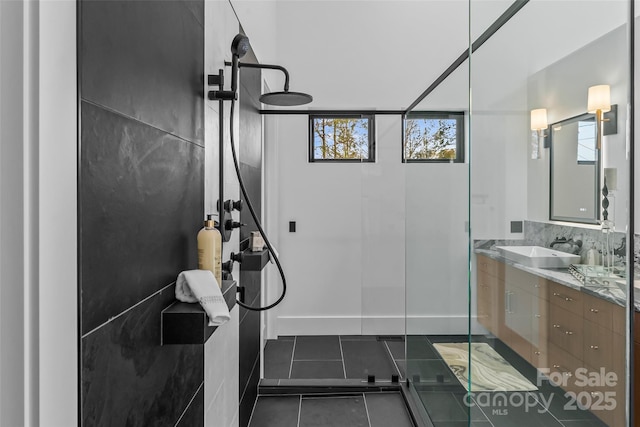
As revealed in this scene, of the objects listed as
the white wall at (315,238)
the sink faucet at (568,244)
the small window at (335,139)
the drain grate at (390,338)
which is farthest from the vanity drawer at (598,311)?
the white wall at (315,238)

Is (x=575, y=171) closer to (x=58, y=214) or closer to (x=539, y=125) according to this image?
(x=539, y=125)

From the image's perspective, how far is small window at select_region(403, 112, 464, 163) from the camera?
1.89 metres

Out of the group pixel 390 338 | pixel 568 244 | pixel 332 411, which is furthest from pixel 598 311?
pixel 390 338

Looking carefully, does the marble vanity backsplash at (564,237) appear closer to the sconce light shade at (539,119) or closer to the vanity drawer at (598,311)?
the vanity drawer at (598,311)

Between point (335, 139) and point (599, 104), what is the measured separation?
2519mm

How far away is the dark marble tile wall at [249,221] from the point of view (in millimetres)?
1980

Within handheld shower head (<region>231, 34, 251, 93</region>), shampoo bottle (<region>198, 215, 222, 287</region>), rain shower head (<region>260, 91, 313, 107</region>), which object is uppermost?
handheld shower head (<region>231, 34, 251, 93</region>)

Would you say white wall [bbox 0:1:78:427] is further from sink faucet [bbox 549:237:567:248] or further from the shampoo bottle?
sink faucet [bbox 549:237:567:248]

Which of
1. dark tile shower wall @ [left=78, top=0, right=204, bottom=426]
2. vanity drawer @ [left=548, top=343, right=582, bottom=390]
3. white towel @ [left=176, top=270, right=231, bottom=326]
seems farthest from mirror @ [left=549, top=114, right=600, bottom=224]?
dark tile shower wall @ [left=78, top=0, right=204, bottom=426]

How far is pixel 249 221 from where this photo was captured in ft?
7.20

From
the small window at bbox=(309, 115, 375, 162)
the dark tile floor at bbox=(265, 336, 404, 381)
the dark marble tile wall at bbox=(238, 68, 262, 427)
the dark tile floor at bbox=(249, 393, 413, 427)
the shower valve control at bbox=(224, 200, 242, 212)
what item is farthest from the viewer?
the small window at bbox=(309, 115, 375, 162)

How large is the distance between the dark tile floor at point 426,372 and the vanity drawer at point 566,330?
0.36 feet

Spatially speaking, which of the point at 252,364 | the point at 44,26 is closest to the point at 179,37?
the point at 44,26

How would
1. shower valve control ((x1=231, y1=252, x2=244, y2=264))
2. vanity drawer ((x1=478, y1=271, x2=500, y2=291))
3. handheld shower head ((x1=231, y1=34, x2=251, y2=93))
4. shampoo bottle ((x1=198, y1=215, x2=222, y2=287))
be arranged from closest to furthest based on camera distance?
shampoo bottle ((x1=198, y1=215, x2=222, y2=287)), vanity drawer ((x1=478, y1=271, x2=500, y2=291)), handheld shower head ((x1=231, y1=34, x2=251, y2=93)), shower valve control ((x1=231, y1=252, x2=244, y2=264))
